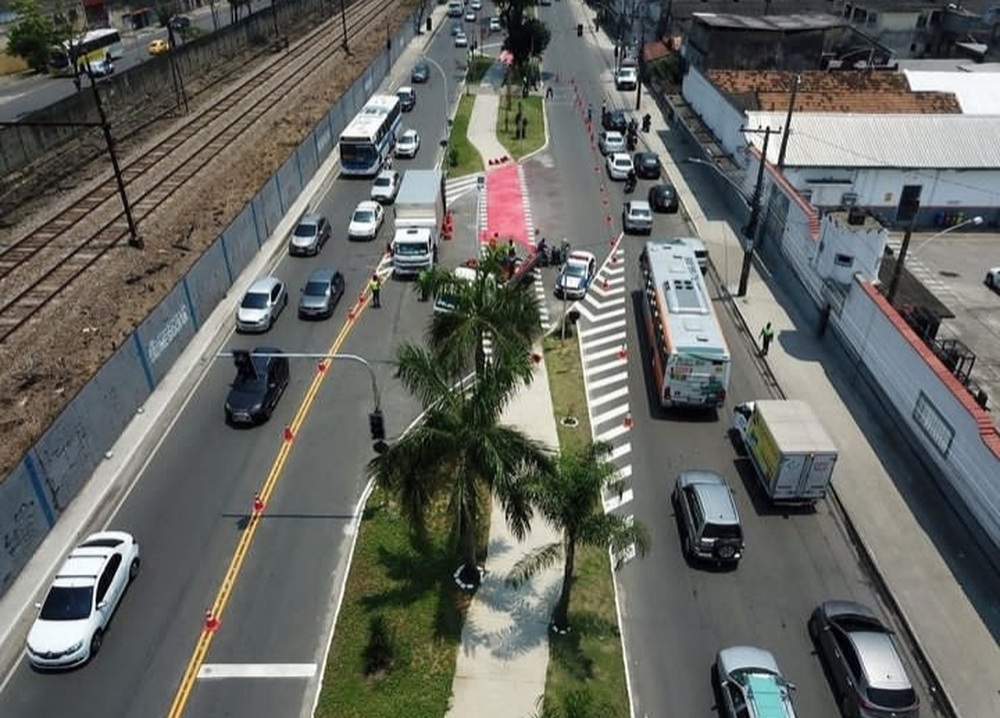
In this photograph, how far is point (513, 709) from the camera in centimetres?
2153

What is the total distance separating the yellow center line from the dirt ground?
860 cm

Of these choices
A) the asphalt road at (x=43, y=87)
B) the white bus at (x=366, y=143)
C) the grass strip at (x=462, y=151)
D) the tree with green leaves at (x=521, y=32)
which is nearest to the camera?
the white bus at (x=366, y=143)

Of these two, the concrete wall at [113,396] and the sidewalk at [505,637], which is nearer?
the sidewalk at [505,637]

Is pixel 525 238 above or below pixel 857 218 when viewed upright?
below

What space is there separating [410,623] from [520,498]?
634 cm

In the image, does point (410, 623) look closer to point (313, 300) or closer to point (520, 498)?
point (520, 498)

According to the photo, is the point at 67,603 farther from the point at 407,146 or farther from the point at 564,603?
the point at 407,146

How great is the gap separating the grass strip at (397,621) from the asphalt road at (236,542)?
75 centimetres

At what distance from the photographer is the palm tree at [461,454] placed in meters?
21.0

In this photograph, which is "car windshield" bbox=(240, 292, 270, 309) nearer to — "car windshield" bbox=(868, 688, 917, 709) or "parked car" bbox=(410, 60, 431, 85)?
"car windshield" bbox=(868, 688, 917, 709)

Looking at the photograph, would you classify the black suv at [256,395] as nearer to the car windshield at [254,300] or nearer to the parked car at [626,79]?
the car windshield at [254,300]

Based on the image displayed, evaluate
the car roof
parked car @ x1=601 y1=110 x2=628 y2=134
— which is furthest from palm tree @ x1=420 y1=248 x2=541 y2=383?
parked car @ x1=601 y1=110 x2=628 y2=134

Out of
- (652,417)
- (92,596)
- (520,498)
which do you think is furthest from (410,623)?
(652,417)

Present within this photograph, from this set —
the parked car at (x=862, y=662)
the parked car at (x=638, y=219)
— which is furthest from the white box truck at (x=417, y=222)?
the parked car at (x=862, y=662)
